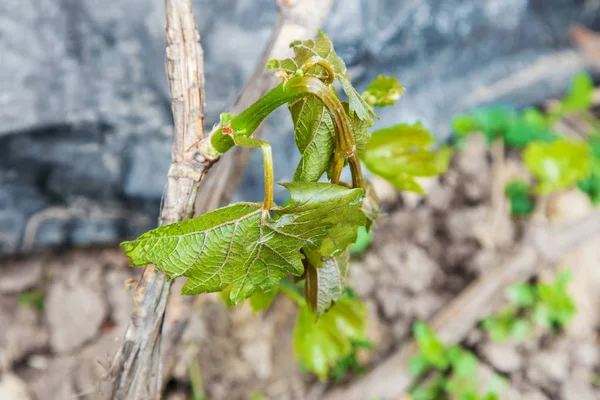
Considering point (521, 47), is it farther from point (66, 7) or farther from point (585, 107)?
point (66, 7)

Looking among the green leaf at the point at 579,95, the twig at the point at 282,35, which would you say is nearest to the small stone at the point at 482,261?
the green leaf at the point at 579,95

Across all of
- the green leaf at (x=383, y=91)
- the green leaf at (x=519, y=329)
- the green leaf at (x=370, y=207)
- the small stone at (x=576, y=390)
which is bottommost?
the small stone at (x=576, y=390)

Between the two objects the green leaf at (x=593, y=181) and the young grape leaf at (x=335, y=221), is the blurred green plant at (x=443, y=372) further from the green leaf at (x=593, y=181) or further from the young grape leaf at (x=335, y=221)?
the young grape leaf at (x=335, y=221)

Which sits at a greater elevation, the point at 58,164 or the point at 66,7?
the point at 66,7

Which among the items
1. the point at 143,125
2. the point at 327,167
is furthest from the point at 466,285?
the point at 327,167

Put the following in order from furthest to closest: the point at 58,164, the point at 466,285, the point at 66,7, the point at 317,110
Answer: the point at 466,285
the point at 58,164
the point at 66,7
the point at 317,110

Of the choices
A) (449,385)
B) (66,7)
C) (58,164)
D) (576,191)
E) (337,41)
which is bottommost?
(449,385)

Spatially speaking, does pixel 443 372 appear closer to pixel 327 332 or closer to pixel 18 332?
pixel 327 332
